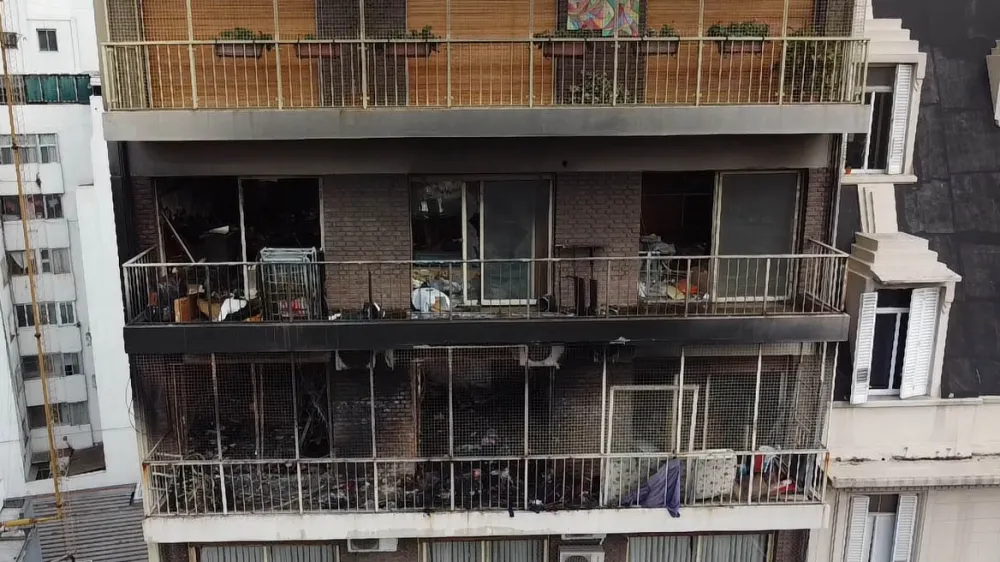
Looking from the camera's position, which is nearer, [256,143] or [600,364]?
[256,143]

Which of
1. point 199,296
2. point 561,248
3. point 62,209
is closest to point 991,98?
point 561,248

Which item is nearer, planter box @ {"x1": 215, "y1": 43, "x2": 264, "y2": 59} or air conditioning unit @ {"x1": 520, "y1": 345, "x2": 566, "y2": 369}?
planter box @ {"x1": 215, "y1": 43, "x2": 264, "y2": 59}

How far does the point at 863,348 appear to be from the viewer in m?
10.3

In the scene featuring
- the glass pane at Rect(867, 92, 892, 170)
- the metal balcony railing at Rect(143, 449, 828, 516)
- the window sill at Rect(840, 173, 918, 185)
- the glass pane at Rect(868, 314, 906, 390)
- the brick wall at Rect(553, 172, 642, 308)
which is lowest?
the metal balcony railing at Rect(143, 449, 828, 516)

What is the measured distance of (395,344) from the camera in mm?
8797

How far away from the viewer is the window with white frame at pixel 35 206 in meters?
26.0

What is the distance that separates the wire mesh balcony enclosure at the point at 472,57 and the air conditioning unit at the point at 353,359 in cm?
326

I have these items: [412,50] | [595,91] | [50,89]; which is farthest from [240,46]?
[50,89]

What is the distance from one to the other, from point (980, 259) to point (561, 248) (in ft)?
21.6

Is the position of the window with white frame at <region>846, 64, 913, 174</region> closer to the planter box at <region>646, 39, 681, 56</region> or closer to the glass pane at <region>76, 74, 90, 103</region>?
the planter box at <region>646, 39, 681, 56</region>

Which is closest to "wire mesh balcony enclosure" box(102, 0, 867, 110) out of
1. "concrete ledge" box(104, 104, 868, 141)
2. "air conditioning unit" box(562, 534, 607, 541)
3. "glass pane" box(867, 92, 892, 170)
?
"concrete ledge" box(104, 104, 868, 141)

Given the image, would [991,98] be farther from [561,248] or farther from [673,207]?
[561,248]

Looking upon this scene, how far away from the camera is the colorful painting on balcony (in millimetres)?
8750

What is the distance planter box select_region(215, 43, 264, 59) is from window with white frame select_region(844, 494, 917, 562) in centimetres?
1080
